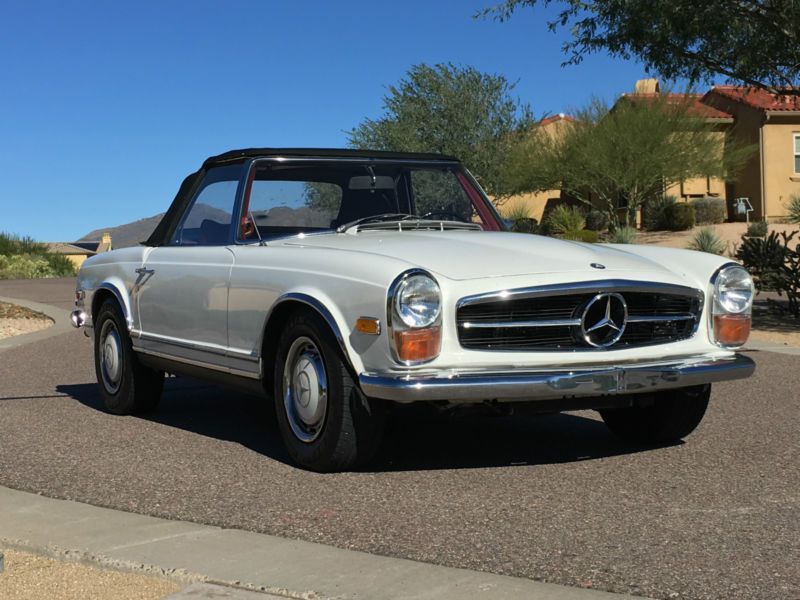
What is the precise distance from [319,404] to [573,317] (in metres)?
1.26

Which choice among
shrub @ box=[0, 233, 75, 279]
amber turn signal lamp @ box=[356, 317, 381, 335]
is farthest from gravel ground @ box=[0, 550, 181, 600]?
Answer: shrub @ box=[0, 233, 75, 279]

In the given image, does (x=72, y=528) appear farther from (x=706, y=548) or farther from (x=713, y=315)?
(x=713, y=315)

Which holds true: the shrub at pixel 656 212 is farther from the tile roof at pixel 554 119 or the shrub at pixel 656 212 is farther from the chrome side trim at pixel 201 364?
the chrome side trim at pixel 201 364

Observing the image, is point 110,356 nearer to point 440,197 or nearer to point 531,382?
point 440,197

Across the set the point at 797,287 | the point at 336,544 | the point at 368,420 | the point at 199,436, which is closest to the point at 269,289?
the point at 368,420

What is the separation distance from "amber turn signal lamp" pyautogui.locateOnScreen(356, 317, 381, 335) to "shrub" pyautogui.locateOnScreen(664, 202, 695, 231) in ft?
114

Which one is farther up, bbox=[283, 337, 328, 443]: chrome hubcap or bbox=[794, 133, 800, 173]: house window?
bbox=[794, 133, 800, 173]: house window

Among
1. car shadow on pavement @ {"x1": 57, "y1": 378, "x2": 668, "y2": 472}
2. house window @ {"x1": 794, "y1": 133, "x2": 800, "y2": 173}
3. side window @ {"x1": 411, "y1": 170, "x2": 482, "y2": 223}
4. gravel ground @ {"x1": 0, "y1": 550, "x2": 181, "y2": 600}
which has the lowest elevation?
car shadow on pavement @ {"x1": 57, "y1": 378, "x2": 668, "y2": 472}

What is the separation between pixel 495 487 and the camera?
528 cm

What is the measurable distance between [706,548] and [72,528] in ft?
7.84

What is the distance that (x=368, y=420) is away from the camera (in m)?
5.37

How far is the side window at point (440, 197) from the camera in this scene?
7.03m

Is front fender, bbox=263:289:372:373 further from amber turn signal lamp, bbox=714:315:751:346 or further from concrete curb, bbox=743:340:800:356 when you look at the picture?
concrete curb, bbox=743:340:800:356

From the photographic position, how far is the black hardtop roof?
6832mm
